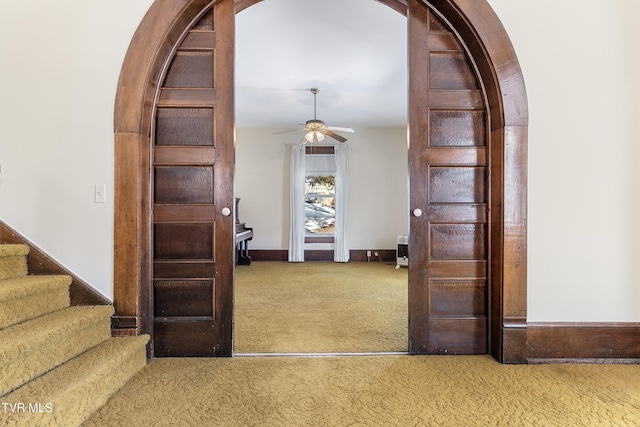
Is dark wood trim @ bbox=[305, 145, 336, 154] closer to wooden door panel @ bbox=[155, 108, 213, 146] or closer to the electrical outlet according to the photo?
wooden door panel @ bbox=[155, 108, 213, 146]

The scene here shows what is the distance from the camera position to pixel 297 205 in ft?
21.6

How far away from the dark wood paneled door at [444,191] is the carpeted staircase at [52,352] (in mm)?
1750

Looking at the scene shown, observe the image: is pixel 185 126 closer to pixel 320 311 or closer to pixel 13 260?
pixel 13 260

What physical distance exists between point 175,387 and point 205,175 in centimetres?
124

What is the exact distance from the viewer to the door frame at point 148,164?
78.4 inches

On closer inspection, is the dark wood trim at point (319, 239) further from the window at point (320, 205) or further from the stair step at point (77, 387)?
the stair step at point (77, 387)

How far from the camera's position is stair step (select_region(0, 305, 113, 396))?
1376mm

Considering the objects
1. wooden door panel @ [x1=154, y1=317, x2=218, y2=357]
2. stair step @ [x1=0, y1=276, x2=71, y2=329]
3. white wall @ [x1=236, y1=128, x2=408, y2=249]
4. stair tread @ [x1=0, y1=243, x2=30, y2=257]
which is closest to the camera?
stair step @ [x1=0, y1=276, x2=71, y2=329]

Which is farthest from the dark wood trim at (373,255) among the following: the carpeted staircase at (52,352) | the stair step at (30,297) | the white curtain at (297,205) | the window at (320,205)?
the stair step at (30,297)

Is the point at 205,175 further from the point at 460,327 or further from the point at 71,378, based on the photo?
Result: the point at 460,327

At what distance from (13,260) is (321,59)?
10.6 feet

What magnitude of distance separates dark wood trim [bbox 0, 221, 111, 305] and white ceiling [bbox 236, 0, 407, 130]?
2359mm

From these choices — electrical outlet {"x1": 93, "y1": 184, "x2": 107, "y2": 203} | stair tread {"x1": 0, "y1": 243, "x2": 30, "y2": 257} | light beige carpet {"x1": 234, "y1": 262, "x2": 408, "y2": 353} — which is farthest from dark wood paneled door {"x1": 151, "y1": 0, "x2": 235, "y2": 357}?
stair tread {"x1": 0, "y1": 243, "x2": 30, "y2": 257}

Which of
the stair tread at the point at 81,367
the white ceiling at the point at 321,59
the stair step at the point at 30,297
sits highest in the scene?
the white ceiling at the point at 321,59
